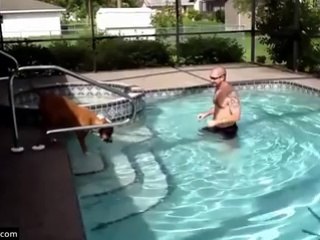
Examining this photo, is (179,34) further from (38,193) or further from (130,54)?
(38,193)

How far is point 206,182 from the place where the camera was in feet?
17.2

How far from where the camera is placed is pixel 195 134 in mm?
6840

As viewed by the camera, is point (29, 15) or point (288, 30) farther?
point (29, 15)

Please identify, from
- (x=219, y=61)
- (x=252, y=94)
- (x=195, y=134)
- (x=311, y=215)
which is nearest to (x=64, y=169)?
(x=311, y=215)

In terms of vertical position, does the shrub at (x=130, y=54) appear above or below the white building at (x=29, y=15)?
below

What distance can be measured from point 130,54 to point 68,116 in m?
6.49

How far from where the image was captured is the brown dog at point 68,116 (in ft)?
17.3

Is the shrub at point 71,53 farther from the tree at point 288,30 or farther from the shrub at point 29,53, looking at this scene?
the tree at point 288,30

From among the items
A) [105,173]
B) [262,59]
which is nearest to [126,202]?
[105,173]

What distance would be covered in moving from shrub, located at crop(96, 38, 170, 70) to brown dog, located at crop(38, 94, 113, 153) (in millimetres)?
5683

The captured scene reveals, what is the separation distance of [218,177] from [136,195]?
3.10 feet

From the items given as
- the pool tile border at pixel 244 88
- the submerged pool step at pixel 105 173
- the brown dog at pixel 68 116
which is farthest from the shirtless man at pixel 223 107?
the pool tile border at pixel 244 88

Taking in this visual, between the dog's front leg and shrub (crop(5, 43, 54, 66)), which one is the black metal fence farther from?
the dog's front leg

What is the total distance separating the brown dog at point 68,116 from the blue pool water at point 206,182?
0.39 metres
